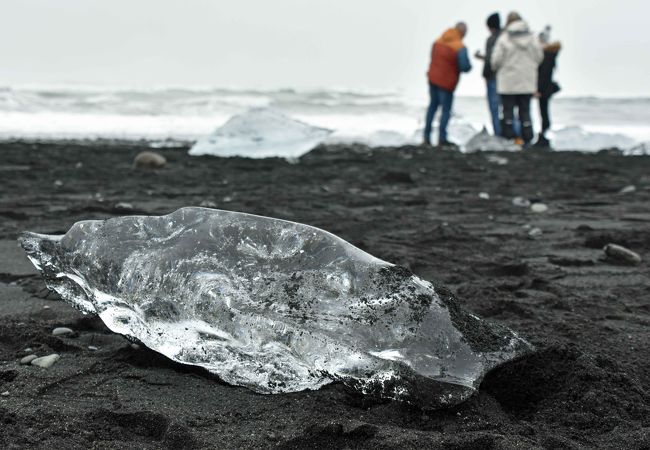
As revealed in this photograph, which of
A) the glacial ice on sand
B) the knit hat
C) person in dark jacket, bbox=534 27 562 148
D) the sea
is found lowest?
the sea

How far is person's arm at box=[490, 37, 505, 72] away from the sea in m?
1.61

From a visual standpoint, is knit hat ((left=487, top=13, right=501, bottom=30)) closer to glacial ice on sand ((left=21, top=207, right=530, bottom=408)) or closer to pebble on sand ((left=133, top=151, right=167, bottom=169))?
pebble on sand ((left=133, top=151, right=167, bottom=169))

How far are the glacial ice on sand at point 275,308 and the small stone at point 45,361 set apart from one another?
14 cm

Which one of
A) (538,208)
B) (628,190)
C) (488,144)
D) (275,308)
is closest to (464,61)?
(488,144)

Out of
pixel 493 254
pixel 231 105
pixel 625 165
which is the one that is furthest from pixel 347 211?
pixel 231 105

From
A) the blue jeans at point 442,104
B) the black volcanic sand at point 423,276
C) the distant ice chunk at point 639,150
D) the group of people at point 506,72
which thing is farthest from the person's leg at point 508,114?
the black volcanic sand at point 423,276

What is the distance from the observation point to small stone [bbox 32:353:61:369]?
62.7 inches

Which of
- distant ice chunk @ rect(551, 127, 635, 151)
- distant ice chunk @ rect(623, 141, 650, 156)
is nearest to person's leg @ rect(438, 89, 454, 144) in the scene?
distant ice chunk @ rect(551, 127, 635, 151)

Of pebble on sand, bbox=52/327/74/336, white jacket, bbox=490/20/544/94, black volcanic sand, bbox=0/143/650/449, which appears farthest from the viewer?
white jacket, bbox=490/20/544/94

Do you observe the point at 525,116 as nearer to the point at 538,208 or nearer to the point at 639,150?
the point at 639,150

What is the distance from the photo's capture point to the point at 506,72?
29.7 feet

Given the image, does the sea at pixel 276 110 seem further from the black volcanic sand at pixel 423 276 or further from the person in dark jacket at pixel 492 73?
the black volcanic sand at pixel 423 276

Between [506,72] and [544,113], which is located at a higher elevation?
[506,72]

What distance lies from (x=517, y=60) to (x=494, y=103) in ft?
3.17
